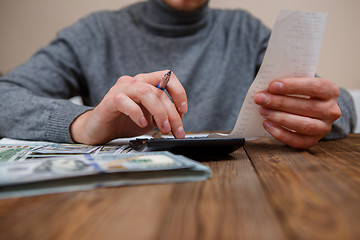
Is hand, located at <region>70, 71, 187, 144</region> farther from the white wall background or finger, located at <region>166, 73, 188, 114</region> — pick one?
the white wall background

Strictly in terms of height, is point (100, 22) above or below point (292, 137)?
above

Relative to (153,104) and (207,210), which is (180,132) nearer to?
(153,104)

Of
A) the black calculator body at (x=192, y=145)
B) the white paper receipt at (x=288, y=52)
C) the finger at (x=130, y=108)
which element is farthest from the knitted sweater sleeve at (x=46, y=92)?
the white paper receipt at (x=288, y=52)

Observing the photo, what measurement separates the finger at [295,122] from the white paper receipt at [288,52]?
3cm

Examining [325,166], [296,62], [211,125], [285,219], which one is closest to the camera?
[285,219]

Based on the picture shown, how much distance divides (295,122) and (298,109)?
1.3 inches

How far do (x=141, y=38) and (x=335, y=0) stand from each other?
1612 millimetres

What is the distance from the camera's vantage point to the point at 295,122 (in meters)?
0.64

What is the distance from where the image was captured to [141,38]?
4.34 ft

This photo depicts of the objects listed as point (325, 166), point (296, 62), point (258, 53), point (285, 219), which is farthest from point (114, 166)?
point (258, 53)

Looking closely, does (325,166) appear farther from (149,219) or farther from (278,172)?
(149,219)

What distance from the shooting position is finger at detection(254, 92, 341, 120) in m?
0.62

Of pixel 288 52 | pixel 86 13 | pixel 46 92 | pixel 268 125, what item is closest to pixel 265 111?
pixel 268 125

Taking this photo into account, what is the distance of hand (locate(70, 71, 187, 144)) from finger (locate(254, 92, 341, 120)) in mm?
189
